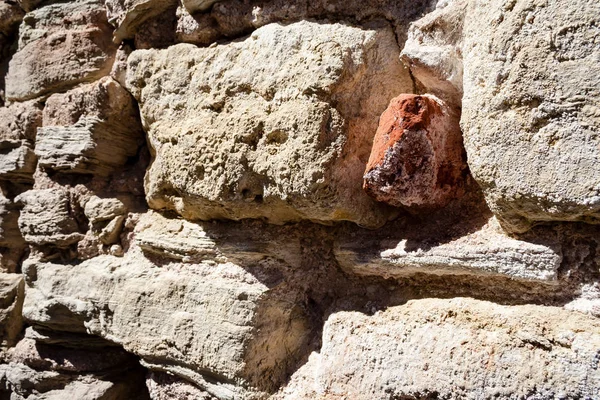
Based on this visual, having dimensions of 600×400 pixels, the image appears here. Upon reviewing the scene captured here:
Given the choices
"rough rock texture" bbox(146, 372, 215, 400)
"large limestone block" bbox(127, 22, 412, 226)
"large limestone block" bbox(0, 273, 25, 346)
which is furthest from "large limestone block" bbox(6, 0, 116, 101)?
"rough rock texture" bbox(146, 372, 215, 400)

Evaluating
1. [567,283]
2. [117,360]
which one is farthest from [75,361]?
[567,283]

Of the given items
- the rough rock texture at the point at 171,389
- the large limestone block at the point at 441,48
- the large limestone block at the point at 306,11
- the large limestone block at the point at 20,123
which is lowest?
the rough rock texture at the point at 171,389

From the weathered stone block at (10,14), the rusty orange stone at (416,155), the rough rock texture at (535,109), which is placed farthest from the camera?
the weathered stone block at (10,14)

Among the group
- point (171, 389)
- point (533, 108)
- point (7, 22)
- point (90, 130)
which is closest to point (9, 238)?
point (90, 130)

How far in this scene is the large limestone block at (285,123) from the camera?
935 millimetres

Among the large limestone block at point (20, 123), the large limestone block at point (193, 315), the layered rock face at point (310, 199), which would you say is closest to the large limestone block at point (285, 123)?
the layered rock face at point (310, 199)

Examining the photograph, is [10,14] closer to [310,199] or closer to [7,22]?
[7,22]

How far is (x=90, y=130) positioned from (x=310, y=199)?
28.8 inches

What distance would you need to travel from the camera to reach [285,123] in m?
0.96

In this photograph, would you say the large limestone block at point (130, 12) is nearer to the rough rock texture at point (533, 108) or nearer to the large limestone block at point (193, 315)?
the large limestone block at point (193, 315)

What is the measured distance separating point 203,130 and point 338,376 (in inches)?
22.7

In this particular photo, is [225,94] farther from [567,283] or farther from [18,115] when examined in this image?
[18,115]

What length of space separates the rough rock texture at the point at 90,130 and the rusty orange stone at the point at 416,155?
32.0 inches

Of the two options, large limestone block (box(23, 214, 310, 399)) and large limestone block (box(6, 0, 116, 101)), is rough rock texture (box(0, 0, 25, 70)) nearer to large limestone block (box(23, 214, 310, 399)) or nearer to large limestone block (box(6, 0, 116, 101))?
large limestone block (box(6, 0, 116, 101))
